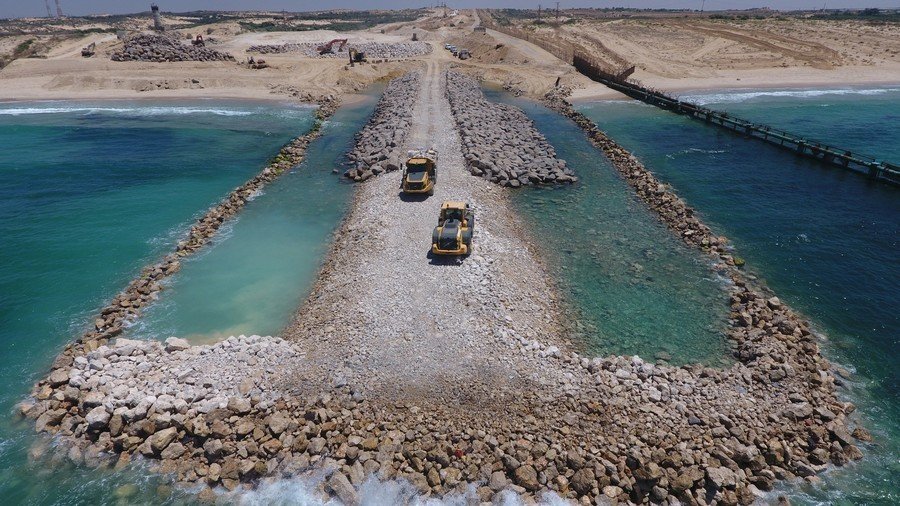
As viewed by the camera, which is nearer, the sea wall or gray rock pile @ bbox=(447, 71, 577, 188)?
the sea wall

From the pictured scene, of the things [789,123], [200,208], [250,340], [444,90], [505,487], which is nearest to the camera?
[505,487]

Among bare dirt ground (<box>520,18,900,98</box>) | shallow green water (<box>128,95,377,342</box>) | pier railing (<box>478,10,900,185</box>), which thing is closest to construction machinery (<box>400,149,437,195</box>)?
shallow green water (<box>128,95,377,342</box>)

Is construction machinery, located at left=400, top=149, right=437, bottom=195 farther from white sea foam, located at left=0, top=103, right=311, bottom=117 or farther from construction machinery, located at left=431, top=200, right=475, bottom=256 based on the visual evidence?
white sea foam, located at left=0, top=103, right=311, bottom=117

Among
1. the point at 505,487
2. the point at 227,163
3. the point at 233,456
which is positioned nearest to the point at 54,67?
the point at 227,163

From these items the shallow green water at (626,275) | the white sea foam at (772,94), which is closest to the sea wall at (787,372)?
the shallow green water at (626,275)

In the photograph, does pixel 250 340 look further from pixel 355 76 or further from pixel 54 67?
pixel 54 67

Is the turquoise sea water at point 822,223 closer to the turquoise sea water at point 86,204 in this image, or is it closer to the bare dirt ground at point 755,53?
the bare dirt ground at point 755,53
